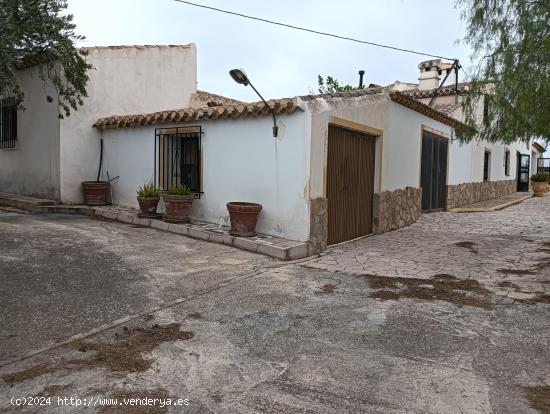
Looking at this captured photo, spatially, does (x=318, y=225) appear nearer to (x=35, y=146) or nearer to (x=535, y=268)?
(x=535, y=268)

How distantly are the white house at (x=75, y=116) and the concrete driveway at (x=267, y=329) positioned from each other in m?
3.74

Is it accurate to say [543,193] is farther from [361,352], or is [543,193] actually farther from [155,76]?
[361,352]

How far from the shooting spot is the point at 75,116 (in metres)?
10.4

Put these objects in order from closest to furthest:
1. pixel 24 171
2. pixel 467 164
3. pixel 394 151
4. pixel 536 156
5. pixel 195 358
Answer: pixel 195 358, pixel 394 151, pixel 24 171, pixel 467 164, pixel 536 156

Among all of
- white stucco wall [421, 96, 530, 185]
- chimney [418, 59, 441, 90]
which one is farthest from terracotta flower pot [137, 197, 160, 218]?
chimney [418, 59, 441, 90]

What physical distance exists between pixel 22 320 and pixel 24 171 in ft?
28.1

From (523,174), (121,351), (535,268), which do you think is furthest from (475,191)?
(121,351)

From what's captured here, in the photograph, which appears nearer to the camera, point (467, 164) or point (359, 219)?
point (359, 219)

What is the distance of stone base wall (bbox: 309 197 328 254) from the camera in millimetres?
7086

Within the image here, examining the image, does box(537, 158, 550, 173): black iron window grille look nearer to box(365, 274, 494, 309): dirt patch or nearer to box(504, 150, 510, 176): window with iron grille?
box(504, 150, 510, 176): window with iron grille

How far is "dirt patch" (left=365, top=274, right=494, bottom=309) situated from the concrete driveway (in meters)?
0.02

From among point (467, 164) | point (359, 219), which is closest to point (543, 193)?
point (467, 164)

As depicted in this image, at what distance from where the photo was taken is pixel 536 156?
3194cm

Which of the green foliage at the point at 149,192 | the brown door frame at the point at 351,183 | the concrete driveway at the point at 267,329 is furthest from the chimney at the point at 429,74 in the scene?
the green foliage at the point at 149,192
